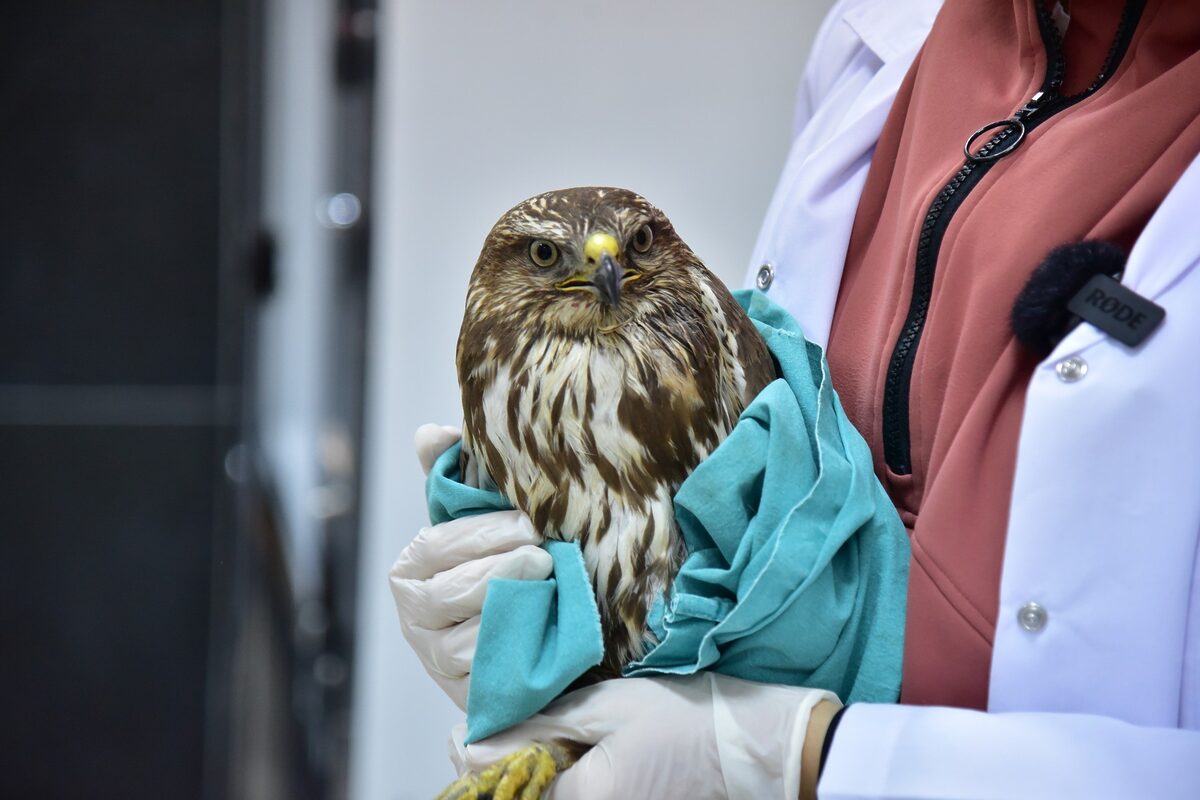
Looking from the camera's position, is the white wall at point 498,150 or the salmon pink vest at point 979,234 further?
the white wall at point 498,150

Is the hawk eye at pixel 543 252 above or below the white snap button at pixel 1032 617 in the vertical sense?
above

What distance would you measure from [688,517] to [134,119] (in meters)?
1.57

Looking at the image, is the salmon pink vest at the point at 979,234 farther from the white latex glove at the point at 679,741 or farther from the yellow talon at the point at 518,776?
the yellow talon at the point at 518,776

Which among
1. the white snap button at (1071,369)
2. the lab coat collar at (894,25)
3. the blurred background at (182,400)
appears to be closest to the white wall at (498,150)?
the blurred background at (182,400)

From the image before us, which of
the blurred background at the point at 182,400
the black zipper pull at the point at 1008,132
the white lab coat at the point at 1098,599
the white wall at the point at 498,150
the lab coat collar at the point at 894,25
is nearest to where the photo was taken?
the white lab coat at the point at 1098,599

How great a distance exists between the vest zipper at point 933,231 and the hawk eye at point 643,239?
0.19 m

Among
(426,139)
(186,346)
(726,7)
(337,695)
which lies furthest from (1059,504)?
(186,346)

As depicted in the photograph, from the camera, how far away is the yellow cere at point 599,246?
25.1 inches

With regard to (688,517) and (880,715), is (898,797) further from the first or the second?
(688,517)

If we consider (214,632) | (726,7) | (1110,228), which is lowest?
(214,632)

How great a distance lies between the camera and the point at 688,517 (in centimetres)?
65

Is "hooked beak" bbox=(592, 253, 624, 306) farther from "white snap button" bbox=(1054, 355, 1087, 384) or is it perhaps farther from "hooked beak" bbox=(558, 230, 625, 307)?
"white snap button" bbox=(1054, 355, 1087, 384)

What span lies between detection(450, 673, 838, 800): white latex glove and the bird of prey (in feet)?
0.07

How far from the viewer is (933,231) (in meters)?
0.72
